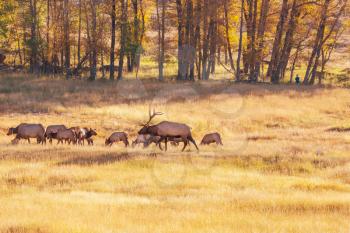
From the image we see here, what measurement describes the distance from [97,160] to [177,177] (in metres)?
3.53

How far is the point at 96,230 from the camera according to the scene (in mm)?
9297

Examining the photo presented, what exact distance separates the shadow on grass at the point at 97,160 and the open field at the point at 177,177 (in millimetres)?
36

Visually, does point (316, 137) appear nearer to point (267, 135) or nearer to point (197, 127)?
point (267, 135)

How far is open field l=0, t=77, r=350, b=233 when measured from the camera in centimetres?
1033

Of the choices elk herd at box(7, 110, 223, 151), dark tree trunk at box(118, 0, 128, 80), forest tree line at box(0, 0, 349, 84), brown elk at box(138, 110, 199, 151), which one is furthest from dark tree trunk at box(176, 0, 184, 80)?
brown elk at box(138, 110, 199, 151)

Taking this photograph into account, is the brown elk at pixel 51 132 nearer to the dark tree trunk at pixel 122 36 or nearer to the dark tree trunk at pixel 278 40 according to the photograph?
the dark tree trunk at pixel 122 36

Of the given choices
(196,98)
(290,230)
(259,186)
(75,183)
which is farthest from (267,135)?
(290,230)

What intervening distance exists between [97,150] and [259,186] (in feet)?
24.3

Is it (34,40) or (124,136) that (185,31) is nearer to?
(34,40)

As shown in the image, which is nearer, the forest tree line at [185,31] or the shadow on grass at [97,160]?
the shadow on grass at [97,160]

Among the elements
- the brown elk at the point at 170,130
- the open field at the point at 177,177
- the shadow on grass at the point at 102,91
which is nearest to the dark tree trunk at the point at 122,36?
the shadow on grass at the point at 102,91

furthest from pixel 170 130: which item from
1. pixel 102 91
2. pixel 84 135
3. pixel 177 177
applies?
pixel 102 91

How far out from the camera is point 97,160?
17.5 metres

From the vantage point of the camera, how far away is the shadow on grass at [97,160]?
16859mm
